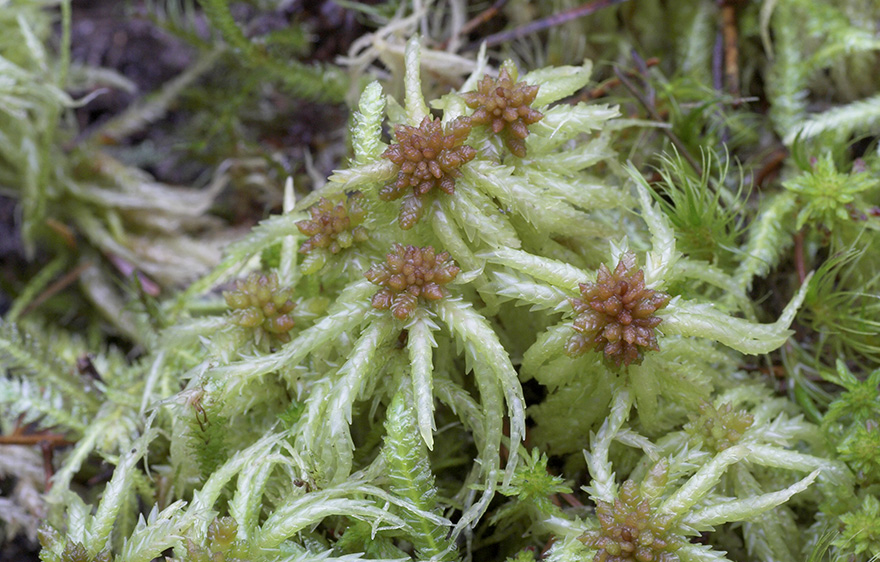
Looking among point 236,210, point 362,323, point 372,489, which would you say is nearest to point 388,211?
point 362,323

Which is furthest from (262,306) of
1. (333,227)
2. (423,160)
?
(423,160)

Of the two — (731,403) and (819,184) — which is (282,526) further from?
(819,184)

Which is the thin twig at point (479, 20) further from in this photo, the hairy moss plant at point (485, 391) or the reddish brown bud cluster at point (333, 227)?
the reddish brown bud cluster at point (333, 227)

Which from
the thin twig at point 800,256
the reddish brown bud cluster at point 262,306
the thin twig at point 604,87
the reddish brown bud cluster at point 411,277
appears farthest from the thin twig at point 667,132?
the reddish brown bud cluster at point 262,306

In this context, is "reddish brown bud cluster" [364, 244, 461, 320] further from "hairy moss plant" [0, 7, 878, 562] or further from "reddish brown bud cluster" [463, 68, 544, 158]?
"reddish brown bud cluster" [463, 68, 544, 158]

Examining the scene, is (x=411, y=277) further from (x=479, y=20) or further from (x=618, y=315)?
(x=479, y=20)
